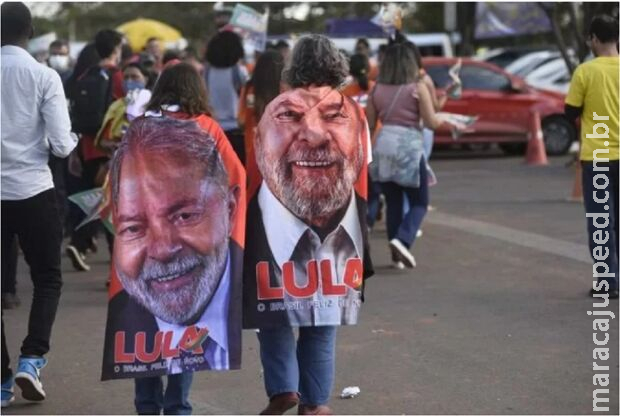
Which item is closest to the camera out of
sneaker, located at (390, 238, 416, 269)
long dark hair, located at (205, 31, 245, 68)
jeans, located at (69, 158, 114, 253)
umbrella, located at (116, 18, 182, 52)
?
sneaker, located at (390, 238, 416, 269)

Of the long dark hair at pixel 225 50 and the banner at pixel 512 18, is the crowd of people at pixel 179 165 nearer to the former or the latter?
the long dark hair at pixel 225 50

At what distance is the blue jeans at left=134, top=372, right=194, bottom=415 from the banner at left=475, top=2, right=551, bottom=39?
2534cm

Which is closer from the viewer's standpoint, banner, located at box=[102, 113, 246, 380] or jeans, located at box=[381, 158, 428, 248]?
banner, located at box=[102, 113, 246, 380]

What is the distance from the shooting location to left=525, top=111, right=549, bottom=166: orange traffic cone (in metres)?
19.7

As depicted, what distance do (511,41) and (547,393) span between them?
37903mm

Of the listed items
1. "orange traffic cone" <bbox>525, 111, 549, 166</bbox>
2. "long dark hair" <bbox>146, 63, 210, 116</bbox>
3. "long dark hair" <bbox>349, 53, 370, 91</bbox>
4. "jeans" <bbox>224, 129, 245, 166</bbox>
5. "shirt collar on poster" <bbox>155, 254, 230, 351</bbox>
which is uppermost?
"long dark hair" <bbox>146, 63, 210, 116</bbox>

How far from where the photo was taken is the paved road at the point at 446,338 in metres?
6.40

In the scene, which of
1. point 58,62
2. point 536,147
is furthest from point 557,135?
point 58,62

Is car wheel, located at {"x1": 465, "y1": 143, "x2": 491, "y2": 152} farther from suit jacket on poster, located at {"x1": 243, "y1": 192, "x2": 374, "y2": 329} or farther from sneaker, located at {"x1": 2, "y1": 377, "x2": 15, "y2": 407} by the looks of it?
suit jacket on poster, located at {"x1": 243, "y1": 192, "x2": 374, "y2": 329}

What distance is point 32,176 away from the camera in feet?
20.8

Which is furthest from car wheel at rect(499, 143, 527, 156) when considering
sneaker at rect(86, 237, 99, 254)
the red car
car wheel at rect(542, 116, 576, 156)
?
sneaker at rect(86, 237, 99, 254)

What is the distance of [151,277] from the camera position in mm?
5297

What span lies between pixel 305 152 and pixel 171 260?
719mm

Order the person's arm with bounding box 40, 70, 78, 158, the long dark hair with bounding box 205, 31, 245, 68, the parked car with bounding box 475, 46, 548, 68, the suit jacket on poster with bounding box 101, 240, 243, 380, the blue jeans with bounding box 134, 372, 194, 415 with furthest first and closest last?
the parked car with bounding box 475, 46, 548, 68 < the long dark hair with bounding box 205, 31, 245, 68 < the person's arm with bounding box 40, 70, 78, 158 < the blue jeans with bounding box 134, 372, 194, 415 < the suit jacket on poster with bounding box 101, 240, 243, 380
